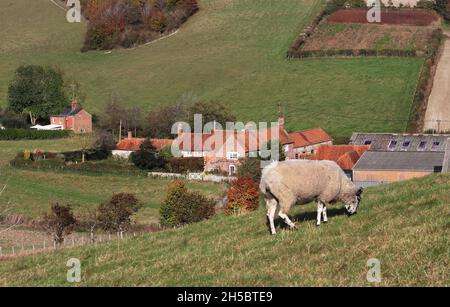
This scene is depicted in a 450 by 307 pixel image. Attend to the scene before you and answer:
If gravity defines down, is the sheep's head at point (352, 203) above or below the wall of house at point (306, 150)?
above

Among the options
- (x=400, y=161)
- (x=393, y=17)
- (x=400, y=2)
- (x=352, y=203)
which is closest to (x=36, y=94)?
Result: (x=393, y=17)

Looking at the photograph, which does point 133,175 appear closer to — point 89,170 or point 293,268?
point 89,170

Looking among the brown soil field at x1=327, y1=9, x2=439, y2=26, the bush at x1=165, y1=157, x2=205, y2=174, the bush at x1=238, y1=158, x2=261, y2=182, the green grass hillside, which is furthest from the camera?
the brown soil field at x1=327, y1=9, x2=439, y2=26

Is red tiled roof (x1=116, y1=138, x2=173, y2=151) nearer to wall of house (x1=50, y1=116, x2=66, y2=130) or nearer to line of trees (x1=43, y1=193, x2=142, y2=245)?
wall of house (x1=50, y1=116, x2=66, y2=130)

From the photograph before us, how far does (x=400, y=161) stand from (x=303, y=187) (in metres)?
53.3

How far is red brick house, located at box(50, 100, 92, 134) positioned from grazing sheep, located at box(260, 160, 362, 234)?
281 feet

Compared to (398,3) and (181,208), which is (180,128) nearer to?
(181,208)

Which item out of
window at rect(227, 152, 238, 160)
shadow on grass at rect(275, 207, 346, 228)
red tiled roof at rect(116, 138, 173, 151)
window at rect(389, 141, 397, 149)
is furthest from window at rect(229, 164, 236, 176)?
shadow on grass at rect(275, 207, 346, 228)

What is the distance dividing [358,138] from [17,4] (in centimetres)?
9445

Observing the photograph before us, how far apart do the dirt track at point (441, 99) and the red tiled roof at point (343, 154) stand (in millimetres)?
14263

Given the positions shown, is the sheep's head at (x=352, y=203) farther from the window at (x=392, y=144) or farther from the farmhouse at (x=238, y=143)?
the window at (x=392, y=144)

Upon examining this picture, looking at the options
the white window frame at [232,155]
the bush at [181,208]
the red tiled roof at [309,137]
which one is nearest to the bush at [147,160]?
the white window frame at [232,155]

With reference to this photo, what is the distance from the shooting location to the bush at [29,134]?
318ft

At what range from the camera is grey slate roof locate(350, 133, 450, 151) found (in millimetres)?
81250
